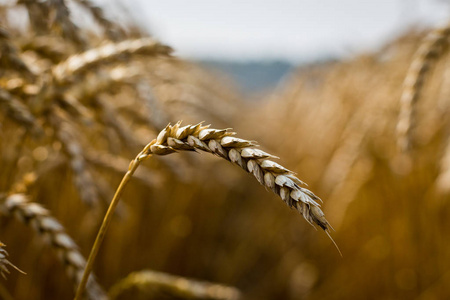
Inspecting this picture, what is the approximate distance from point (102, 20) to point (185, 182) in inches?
23.9

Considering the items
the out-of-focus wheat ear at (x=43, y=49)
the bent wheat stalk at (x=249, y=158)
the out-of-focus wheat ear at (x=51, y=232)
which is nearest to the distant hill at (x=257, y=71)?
the out-of-focus wheat ear at (x=43, y=49)

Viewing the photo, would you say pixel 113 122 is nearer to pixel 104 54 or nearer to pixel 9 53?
pixel 104 54

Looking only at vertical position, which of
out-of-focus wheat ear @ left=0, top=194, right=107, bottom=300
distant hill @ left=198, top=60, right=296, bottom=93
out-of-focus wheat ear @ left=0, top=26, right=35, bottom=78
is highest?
distant hill @ left=198, top=60, right=296, bottom=93

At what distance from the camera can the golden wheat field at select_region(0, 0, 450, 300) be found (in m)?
0.76

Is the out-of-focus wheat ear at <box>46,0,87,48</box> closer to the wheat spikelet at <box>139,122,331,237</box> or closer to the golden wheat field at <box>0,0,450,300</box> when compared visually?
the golden wheat field at <box>0,0,450,300</box>

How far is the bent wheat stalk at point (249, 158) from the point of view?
0.43 meters

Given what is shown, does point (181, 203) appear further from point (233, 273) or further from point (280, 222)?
point (280, 222)

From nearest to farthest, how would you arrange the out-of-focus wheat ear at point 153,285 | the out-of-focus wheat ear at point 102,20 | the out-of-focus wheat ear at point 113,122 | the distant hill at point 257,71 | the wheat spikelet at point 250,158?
the wheat spikelet at point 250,158 → the out-of-focus wheat ear at point 153,285 → the out-of-focus wheat ear at point 102,20 → the out-of-focus wheat ear at point 113,122 → the distant hill at point 257,71

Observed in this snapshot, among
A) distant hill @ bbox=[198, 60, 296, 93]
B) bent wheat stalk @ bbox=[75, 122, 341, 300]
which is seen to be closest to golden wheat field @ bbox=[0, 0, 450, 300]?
bent wheat stalk @ bbox=[75, 122, 341, 300]

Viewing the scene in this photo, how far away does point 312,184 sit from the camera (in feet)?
9.76

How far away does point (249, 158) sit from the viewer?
462 mm

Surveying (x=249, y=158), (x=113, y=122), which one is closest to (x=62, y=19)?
(x=113, y=122)

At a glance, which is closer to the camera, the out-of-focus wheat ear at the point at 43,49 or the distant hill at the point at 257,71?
the out-of-focus wheat ear at the point at 43,49

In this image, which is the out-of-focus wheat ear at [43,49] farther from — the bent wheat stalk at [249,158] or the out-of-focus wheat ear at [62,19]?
the bent wheat stalk at [249,158]
